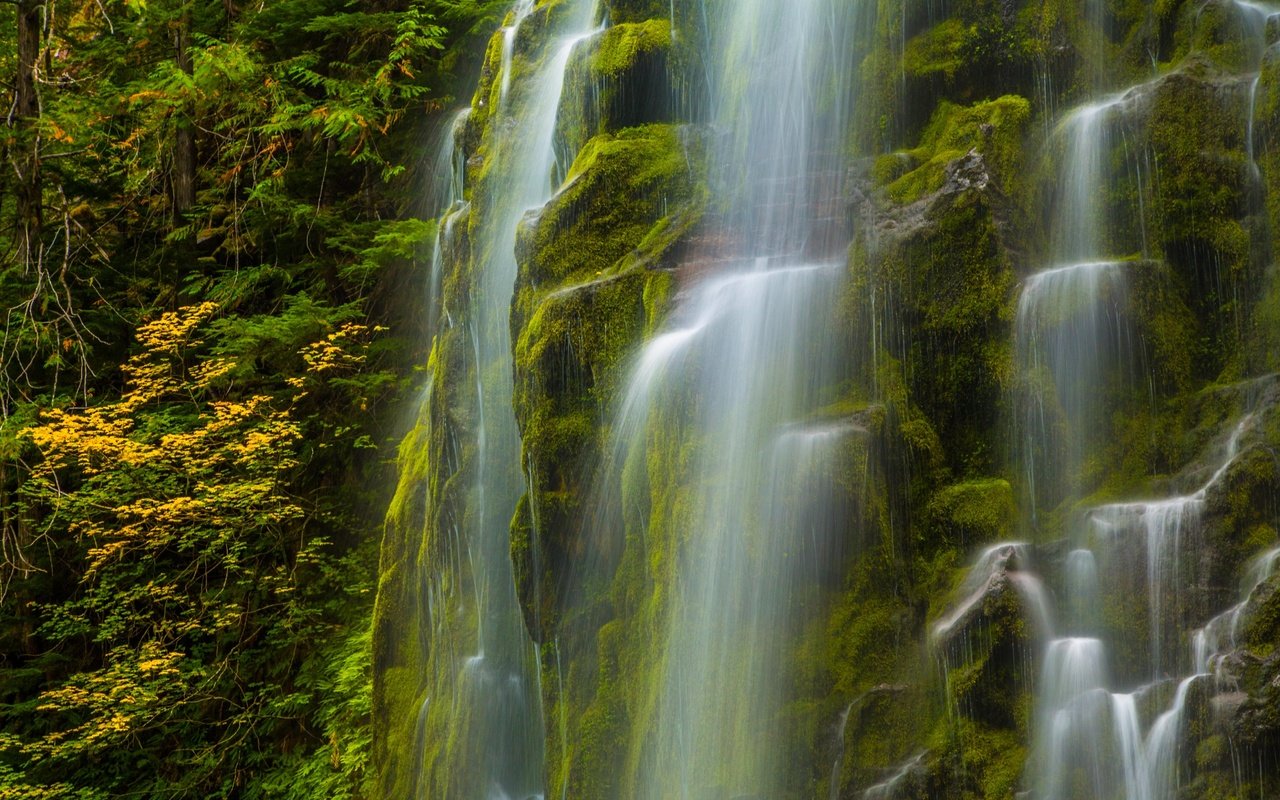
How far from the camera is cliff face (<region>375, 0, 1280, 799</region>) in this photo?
5.16 m

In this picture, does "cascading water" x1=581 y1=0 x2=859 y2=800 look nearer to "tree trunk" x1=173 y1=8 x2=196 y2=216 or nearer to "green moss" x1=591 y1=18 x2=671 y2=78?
"green moss" x1=591 y1=18 x2=671 y2=78

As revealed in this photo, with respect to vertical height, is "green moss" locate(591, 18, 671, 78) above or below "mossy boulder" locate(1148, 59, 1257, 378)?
above

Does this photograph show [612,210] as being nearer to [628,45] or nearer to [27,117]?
[628,45]

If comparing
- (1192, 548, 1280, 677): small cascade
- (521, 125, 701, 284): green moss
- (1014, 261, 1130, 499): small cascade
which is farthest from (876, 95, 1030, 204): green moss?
(1192, 548, 1280, 677): small cascade

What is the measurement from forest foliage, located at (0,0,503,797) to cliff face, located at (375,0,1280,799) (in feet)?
16.5

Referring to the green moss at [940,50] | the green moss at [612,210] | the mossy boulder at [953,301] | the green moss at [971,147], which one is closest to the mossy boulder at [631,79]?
the green moss at [612,210]

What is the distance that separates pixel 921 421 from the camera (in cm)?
603

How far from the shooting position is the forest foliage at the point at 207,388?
1156 centimetres

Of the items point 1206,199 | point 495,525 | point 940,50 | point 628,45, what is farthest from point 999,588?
point 628,45

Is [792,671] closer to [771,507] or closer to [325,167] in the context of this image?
[771,507]

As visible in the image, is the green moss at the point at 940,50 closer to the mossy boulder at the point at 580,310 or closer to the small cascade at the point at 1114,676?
the mossy boulder at the point at 580,310

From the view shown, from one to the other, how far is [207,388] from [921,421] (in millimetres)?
9774

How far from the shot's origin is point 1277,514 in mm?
5133

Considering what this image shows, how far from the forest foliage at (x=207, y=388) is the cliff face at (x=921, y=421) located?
5042 mm
